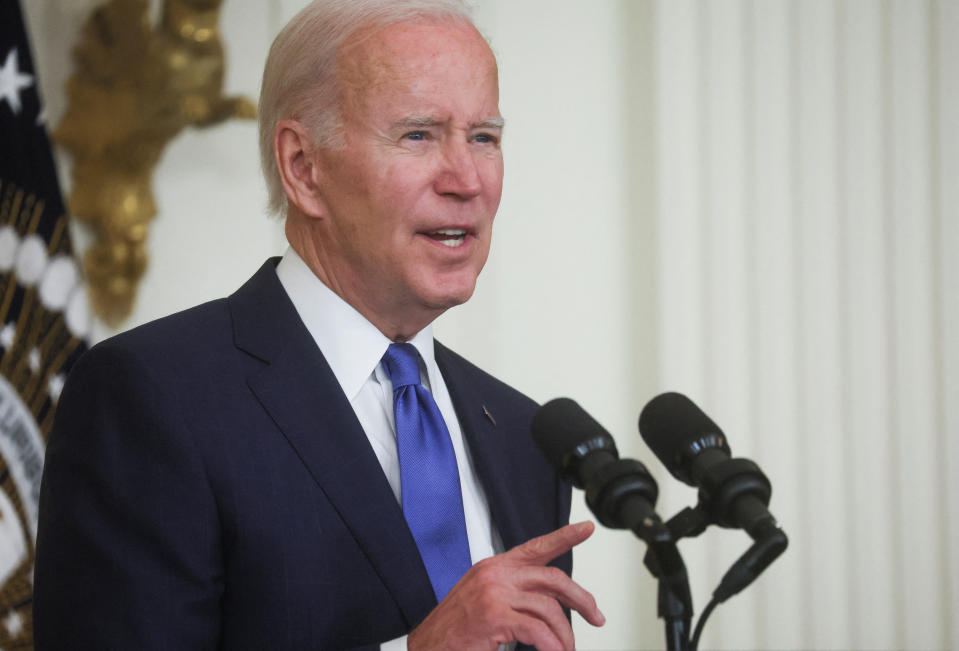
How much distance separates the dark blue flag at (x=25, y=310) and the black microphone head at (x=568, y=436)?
1716 mm

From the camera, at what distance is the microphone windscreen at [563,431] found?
3.48 ft

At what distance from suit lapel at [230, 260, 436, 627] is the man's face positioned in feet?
0.51

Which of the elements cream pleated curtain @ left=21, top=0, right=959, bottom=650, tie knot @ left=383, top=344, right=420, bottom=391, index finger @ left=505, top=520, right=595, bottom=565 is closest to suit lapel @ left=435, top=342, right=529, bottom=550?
tie knot @ left=383, top=344, right=420, bottom=391

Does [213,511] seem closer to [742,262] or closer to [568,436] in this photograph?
[568,436]

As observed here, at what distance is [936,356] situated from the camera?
282 centimetres

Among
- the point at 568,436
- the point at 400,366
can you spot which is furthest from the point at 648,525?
the point at 400,366

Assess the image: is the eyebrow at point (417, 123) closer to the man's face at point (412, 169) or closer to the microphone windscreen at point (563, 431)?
the man's face at point (412, 169)

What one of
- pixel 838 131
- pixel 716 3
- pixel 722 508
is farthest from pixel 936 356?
pixel 722 508

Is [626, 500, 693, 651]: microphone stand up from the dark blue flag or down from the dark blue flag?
down

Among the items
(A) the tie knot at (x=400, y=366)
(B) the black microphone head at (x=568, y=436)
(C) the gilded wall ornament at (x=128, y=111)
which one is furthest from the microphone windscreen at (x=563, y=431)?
(C) the gilded wall ornament at (x=128, y=111)

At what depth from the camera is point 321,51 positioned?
158 centimetres

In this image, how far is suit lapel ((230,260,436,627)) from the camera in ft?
4.45

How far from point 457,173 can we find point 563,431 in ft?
1.82

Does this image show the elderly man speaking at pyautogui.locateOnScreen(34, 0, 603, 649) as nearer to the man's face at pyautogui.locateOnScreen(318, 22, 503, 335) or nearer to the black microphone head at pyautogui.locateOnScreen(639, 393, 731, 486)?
the man's face at pyautogui.locateOnScreen(318, 22, 503, 335)
